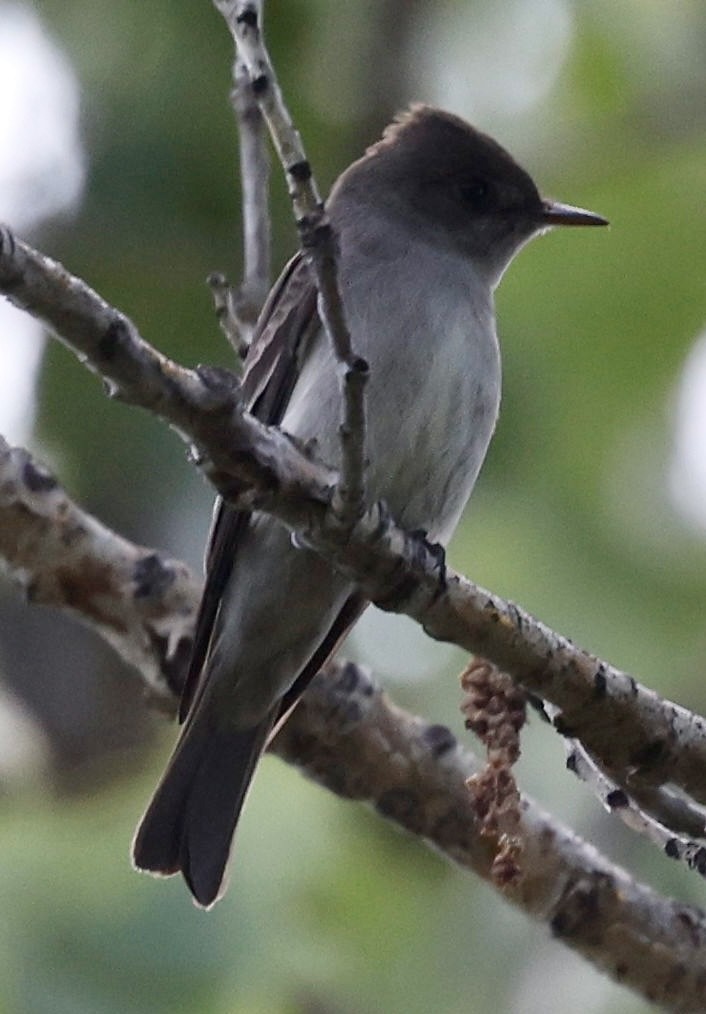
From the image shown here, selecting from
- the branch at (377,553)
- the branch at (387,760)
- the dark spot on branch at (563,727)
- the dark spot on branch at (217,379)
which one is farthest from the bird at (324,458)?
the dark spot on branch at (217,379)

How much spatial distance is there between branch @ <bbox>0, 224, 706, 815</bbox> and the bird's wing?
0.69 m

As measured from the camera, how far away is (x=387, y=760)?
441cm

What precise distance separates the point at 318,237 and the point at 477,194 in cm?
236

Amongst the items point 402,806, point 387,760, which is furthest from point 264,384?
point 402,806

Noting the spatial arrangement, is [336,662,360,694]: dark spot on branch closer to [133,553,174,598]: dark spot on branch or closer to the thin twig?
[133,553,174,598]: dark spot on branch

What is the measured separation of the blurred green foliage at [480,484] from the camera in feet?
15.6

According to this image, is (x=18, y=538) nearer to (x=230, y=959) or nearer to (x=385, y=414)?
(x=385, y=414)

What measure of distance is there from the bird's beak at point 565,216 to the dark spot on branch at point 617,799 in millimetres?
1785

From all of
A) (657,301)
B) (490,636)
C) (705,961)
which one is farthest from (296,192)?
(657,301)

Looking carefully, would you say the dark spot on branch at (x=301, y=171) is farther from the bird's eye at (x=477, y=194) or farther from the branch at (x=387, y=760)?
the bird's eye at (x=477, y=194)

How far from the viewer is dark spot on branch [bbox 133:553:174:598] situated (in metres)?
4.34

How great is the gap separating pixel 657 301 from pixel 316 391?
1.91 metres

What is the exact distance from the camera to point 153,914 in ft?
15.4

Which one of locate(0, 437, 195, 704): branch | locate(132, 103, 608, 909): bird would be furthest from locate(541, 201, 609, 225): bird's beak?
locate(0, 437, 195, 704): branch
